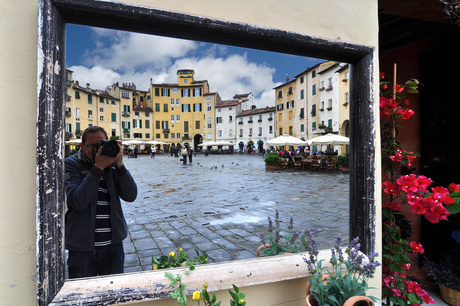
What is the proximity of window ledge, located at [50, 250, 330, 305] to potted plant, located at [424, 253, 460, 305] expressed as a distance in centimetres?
184

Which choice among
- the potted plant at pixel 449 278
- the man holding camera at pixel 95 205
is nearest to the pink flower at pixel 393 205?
the potted plant at pixel 449 278

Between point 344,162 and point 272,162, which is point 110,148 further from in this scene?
point 344,162

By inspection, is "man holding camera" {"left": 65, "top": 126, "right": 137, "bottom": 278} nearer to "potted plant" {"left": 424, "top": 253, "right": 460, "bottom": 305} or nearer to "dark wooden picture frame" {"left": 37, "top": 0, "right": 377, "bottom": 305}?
"dark wooden picture frame" {"left": 37, "top": 0, "right": 377, "bottom": 305}

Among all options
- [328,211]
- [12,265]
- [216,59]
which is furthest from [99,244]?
[328,211]

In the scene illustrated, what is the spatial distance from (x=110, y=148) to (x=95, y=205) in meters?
0.39

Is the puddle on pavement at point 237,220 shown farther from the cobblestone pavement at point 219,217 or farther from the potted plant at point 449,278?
the potted plant at point 449,278

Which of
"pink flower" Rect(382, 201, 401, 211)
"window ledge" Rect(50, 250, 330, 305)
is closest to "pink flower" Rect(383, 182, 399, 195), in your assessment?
"pink flower" Rect(382, 201, 401, 211)

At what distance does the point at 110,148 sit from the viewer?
4.65 feet

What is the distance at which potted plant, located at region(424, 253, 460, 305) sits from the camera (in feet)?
7.45

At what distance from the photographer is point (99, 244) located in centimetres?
158

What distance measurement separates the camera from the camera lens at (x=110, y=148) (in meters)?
1.41

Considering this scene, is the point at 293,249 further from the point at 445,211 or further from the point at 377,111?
the point at 377,111

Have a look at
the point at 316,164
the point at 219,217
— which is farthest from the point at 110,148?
the point at 316,164

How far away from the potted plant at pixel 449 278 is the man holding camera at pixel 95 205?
2.88 m
